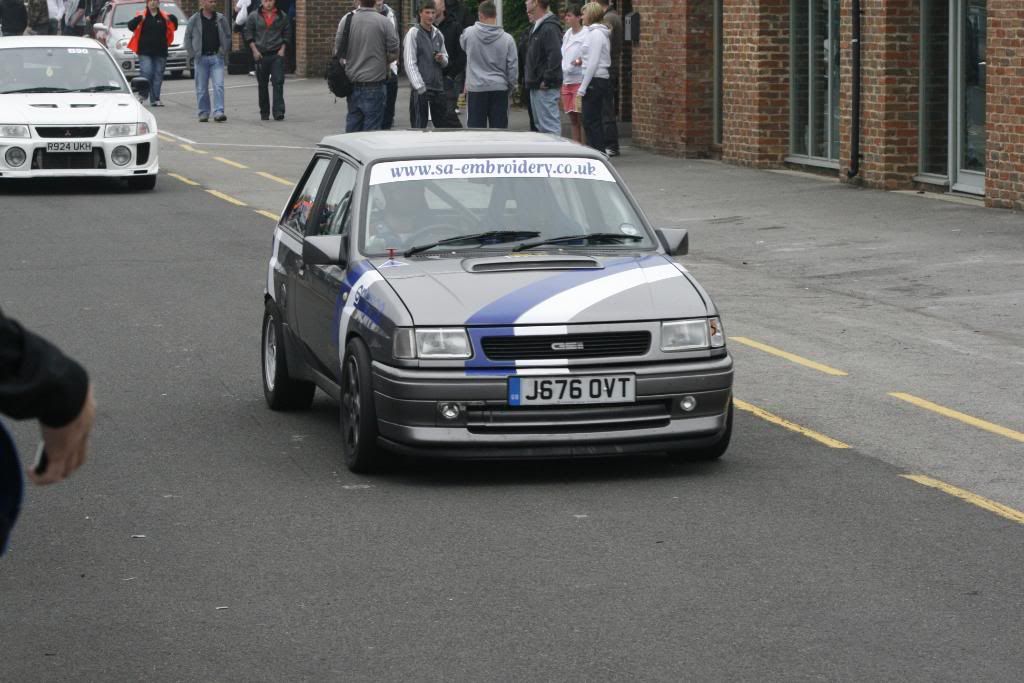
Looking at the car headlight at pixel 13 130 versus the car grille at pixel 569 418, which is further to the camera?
the car headlight at pixel 13 130

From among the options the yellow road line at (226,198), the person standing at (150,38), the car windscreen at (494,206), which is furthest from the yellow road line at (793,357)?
the person standing at (150,38)

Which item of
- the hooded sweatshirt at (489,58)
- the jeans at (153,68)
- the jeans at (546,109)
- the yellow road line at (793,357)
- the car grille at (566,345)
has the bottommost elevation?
the yellow road line at (793,357)

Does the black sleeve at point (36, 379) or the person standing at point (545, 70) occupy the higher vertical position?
the person standing at point (545, 70)

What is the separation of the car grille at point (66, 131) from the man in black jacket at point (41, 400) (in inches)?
730

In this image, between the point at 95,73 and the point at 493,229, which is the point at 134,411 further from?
the point at 95,73

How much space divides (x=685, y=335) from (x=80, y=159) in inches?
576

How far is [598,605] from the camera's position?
6.38 m

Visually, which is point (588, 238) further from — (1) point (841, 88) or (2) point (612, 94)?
(2) point (612, 94)

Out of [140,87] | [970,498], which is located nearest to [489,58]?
[140,87]

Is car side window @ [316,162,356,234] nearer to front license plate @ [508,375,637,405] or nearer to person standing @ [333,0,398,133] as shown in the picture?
front license plate @ [508,375,637,405]

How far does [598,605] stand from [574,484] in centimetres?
198

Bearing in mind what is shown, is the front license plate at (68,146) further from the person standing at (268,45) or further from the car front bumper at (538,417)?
the car front bumper at (538,417)

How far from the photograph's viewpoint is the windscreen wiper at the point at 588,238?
8.96m

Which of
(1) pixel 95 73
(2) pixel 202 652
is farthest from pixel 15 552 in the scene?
(1) pixel 95 73
